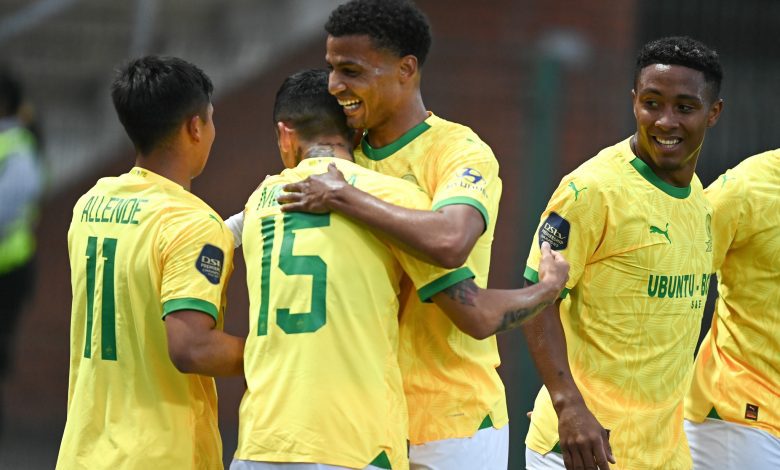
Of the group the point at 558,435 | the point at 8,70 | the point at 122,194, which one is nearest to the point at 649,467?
the point at 558,435

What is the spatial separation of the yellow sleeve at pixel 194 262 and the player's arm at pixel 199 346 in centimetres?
3

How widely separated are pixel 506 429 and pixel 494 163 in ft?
2.95

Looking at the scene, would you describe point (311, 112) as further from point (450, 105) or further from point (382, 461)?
point (450, 105)

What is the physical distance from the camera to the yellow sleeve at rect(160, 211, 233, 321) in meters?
3.89

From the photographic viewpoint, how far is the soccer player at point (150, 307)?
3.91 m

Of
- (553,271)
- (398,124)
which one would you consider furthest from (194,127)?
(553,271)

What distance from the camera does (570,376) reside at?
431cm

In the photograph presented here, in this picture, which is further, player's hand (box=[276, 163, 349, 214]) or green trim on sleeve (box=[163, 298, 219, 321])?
green trim on sleeve (box=[163, 298, 219, 321])

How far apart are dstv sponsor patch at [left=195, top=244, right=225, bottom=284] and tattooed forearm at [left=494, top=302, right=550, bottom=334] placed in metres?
0.91

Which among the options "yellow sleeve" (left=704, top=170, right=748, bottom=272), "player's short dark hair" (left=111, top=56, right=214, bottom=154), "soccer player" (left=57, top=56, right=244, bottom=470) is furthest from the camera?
"yellow sleeve" (left=704, top=170, right=748, bottom=272)

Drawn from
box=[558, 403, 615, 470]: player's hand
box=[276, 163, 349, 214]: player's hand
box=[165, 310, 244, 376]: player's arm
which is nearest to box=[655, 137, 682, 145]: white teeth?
box=[558, 403, 615, 470]: player's hand

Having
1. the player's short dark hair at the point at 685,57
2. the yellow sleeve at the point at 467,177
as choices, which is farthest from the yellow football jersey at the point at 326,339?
the player's short dark hair at the point at 685,57

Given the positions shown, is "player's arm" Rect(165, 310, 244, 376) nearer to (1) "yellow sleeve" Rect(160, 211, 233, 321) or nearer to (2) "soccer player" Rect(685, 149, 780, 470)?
(1) "yellow sleeve" Rect(160, 211, 233, 321)

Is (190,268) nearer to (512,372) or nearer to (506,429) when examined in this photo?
(506,429)
